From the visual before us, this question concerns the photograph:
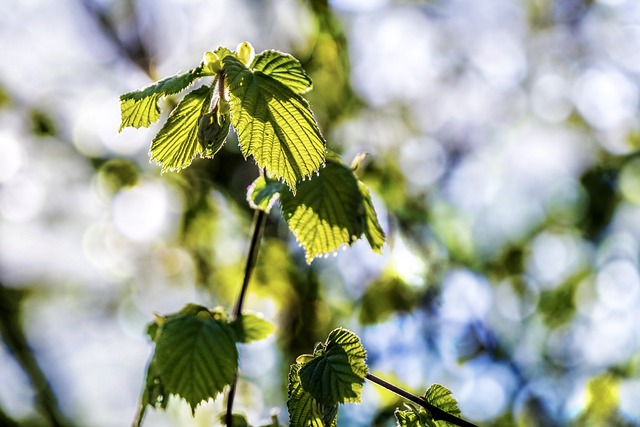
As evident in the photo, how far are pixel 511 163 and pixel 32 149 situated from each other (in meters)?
4.75

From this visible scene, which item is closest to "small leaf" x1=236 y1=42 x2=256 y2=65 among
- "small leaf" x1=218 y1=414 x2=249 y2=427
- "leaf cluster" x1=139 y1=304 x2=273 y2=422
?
"leaf cluster" x1=139 y1=304 x2=273 y2=422

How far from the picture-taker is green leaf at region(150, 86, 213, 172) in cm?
106

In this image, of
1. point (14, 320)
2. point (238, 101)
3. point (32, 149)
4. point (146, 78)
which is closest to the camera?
point (238, 101)

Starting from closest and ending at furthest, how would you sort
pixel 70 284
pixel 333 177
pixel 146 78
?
pixel 333 177 → pixel 146 78 → pixel 70 284

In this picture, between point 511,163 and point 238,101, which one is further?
point 511,163

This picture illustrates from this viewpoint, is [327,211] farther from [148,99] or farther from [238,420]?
[238,420]

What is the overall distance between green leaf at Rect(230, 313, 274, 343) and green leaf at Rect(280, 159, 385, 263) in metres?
0.19

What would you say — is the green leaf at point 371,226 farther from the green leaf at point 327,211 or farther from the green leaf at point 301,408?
the green leaf at point 301,408

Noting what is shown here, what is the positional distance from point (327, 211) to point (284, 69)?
0.27 meters

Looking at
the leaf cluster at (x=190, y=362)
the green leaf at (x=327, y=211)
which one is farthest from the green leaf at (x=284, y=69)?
the leaf cluster at (x=190, y=362)

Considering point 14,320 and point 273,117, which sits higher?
point 14,320

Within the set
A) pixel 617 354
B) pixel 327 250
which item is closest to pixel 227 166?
pixel 617 354

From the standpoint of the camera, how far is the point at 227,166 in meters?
5.34

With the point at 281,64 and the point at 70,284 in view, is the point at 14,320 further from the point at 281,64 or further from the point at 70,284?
the point at 281,64
